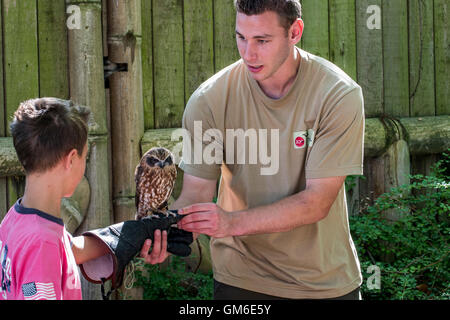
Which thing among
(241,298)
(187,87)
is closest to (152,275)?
(187,87)

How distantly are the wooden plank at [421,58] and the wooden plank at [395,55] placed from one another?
0.22ft

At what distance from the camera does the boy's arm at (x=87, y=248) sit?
8.45ft

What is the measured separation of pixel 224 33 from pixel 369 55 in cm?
126

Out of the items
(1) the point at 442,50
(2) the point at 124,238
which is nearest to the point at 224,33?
(1) the point at 442,50

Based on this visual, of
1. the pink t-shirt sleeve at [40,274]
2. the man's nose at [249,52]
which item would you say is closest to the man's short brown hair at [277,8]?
the man's nose at [249,52]

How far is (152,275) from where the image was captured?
4.67 m

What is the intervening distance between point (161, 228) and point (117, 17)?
2.19 m

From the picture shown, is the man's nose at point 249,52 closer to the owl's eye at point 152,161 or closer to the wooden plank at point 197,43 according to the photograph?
the owl's eye at point 152,161

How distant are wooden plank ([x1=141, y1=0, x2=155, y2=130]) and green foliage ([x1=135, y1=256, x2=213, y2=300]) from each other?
0.98 m

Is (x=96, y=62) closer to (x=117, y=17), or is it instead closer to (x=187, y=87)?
(x=117, y=17)

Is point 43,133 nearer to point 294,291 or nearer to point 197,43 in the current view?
point 294,291

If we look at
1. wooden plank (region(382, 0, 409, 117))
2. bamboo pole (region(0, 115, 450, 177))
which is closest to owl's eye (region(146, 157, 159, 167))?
bamboo pole (region(0, 115, 450, 177))

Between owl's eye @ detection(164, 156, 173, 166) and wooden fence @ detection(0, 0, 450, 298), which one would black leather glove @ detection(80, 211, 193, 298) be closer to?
owl's eye @ detection(164, 156, 173, 166)

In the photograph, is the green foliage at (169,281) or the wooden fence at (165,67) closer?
the wooden fence at (165,67)
